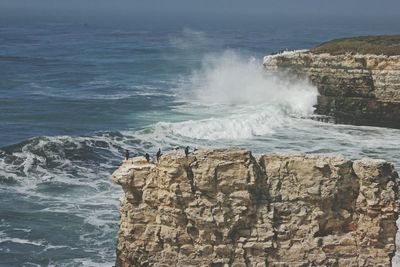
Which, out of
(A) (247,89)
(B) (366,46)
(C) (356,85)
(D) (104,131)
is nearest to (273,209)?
(D) (104,131)

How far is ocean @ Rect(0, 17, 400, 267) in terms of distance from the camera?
26344mm

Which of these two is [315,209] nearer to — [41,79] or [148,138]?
[148,138]

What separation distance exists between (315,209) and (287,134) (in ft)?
91.6

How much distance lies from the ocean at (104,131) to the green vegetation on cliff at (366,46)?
3.48m

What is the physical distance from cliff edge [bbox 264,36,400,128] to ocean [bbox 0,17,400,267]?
1.12 meters

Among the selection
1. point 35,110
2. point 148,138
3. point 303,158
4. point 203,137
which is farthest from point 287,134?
point 303,158

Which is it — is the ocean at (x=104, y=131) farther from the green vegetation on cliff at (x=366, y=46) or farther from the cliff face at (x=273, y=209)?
the cliff face at (x=273, y=209)

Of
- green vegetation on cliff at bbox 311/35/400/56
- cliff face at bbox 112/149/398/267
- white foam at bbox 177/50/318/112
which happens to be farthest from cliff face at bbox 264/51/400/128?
cliff face at bbox 112/149/398/267

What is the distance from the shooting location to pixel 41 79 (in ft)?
235

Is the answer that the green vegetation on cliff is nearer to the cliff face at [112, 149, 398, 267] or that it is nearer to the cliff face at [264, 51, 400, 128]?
the cliff face at [264, 51, 400, 128]

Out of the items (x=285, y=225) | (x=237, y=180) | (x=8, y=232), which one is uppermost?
(x=237, y=180)

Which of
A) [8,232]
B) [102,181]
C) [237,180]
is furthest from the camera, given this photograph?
[102,181]

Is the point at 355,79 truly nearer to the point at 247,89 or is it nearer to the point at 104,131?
the point at 247,89

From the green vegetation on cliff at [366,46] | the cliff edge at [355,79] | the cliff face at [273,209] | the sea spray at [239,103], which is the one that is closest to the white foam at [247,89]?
the sea spray at [239,103]
